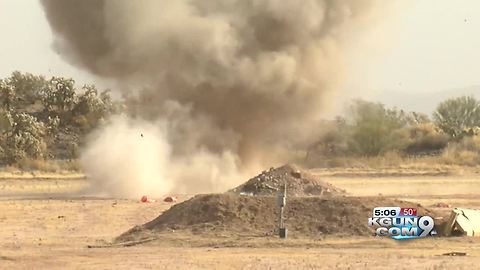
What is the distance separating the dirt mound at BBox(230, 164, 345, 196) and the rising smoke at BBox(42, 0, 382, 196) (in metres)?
7.69

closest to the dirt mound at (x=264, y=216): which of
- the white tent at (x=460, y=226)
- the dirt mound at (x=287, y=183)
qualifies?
the white tent at (x=460, y=226)

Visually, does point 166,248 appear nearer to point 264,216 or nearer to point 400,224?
point 264,216

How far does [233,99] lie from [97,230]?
1279 cm

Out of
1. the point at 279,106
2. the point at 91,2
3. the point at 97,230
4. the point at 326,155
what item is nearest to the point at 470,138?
the point at 326,155

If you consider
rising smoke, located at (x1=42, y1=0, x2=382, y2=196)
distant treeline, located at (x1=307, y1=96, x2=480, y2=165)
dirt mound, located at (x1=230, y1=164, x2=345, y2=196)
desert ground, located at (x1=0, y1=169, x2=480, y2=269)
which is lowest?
desert ground, located at (x1=0, y1=169, x2=480, y2=269)

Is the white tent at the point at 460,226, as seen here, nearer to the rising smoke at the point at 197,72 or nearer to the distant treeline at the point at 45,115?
the rising smoke at the point at 197,72

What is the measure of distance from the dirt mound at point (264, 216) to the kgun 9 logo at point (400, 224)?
24cm

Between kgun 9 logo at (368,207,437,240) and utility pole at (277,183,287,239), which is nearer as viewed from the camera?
utility pole at (277,183,287,239)

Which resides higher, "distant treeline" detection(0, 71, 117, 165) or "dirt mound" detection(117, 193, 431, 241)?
"distant treeline" detection(0, 71, 117, 165)

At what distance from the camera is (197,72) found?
35406 millimetres

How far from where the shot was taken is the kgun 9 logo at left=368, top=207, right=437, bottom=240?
66.6ft

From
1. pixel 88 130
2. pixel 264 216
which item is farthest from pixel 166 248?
pixel 88 130

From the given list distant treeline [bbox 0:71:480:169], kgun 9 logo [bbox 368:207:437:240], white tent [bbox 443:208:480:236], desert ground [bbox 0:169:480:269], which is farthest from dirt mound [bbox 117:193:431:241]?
distant treeline [bbox 0:71:480:169]

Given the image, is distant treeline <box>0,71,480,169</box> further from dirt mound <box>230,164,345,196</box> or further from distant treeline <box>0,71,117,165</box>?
dirt mound <box>230,164,345,196</box>
